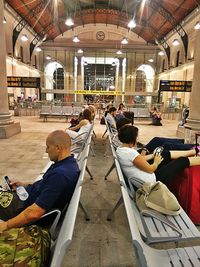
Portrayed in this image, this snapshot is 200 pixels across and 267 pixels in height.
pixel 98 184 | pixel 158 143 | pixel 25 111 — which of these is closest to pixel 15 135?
pixel 98 184

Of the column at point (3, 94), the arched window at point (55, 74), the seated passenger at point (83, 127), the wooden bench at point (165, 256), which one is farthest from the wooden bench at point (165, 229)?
the arched window at point (55, 74)

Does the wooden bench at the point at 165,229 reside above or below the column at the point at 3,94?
below

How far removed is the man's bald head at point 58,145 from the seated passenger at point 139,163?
0.91 meters

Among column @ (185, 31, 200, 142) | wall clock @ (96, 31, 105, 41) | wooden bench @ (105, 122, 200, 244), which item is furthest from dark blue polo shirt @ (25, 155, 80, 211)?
wall clock @ (96, 31, 105, 41)

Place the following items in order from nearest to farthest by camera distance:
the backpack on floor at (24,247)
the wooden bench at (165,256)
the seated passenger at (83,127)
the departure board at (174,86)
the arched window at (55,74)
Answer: the backpack on floor at (24,247) < the wooden bench at (165,256) < the seated passenger at (83,127) < the departure board at (174,86) < the arched window at (55,74)

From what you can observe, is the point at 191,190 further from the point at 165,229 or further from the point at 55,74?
the point at 55,74

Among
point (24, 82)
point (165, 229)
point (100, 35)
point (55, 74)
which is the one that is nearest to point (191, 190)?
point (165, 229)

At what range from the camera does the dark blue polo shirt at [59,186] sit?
176 cm

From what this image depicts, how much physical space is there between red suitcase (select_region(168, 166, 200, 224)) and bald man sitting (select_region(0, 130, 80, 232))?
4.94 ft

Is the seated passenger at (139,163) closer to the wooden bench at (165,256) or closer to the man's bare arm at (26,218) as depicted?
the wooden bench at (165,256)

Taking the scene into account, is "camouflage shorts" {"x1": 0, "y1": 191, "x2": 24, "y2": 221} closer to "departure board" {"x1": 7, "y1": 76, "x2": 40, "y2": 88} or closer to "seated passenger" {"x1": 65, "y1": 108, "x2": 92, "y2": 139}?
"seated passenger" {"x1": 65, "y1": 108, "x2": 92, "y2": 139}

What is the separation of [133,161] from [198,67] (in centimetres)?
618

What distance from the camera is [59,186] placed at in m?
1.80

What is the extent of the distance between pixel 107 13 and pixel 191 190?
25.2 meters
